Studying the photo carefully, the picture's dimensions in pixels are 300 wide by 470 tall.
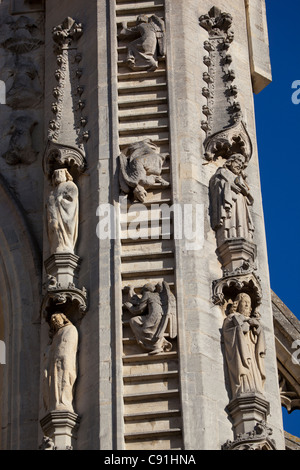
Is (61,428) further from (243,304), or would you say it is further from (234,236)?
(234,236)

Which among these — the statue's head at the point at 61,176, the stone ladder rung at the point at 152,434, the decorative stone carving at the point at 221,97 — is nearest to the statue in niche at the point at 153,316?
the stone ladder rung at the point at 152,434

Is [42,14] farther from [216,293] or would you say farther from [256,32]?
[216,293]

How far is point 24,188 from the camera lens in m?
20.0

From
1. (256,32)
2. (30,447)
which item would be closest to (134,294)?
(30,447)

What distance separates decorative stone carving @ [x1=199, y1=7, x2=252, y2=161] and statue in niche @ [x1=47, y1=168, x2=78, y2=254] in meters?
1.65

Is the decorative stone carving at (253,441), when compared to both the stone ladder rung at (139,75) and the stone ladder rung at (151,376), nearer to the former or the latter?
the stone ladder rung at (151,376)

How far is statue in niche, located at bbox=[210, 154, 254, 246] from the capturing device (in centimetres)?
1825

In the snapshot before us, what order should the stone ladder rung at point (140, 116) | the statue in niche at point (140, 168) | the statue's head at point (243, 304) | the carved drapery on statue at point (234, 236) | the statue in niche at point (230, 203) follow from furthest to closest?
the stone ladder rung at point (140, 116) < the statue in niche at point (140, 168) < the statue in niche at point (230, 203) < the statue's head at point (243, 304) < the carved drapery on statue at point (234, 236)

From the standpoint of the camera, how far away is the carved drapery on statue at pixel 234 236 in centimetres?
1692

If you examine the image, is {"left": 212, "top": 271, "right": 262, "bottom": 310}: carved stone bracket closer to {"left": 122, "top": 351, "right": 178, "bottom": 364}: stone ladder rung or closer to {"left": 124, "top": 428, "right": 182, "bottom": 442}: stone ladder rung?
{"left": 122, "top": 351, "right": 178, "bottom": 364}: stone ladder rung

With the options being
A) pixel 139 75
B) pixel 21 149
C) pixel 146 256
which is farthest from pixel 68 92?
pixel 146 256

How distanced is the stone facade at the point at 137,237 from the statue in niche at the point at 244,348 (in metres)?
0.02

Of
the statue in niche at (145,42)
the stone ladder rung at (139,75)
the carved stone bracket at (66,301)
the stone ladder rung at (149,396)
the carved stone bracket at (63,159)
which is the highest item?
the statue in niche at (145,42)

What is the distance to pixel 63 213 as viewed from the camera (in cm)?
1861
